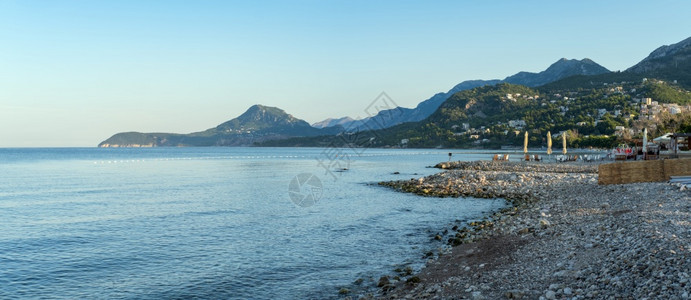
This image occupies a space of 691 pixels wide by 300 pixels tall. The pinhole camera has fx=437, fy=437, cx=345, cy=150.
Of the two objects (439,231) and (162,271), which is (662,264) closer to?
(439,231)

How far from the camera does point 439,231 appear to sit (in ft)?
61.7

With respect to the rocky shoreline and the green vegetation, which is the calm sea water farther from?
the green vegetation

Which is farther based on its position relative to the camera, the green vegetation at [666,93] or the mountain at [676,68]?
the mountain at [676,68]

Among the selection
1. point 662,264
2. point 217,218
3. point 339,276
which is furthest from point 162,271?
point 662,264

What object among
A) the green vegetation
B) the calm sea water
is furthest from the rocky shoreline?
the green vegetation

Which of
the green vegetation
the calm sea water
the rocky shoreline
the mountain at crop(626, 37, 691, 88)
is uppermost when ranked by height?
the mountain at crop(626, 37, 691, 88)

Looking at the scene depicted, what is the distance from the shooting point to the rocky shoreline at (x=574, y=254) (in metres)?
7.72

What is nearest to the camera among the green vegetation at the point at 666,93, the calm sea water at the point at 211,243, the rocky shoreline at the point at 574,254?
the rocky shoreline at the point at 574,254

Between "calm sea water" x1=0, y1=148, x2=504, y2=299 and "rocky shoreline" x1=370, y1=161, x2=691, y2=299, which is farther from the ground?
"rocky shoreline" x1=370, y1=161, x2=691, y2=299

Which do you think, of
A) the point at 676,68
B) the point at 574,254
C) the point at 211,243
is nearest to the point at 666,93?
the point at 676,68

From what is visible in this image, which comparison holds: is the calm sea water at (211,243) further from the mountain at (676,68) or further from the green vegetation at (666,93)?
the mountain at (676,68)

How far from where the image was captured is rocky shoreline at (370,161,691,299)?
304 inches

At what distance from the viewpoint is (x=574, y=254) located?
34.3ft

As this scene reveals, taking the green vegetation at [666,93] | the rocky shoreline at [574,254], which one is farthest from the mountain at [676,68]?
the rocky shoreline at [574,254]
